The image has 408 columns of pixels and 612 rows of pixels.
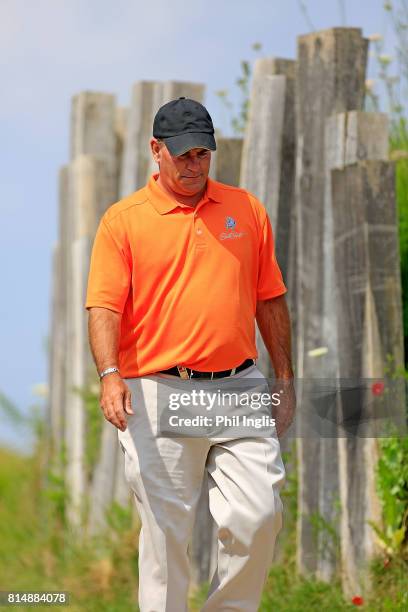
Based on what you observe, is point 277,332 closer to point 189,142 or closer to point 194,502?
point 194,502

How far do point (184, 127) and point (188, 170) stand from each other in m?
0.17

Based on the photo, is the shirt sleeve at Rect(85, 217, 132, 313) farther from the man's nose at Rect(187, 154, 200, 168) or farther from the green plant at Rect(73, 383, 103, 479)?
the green plant at Rect(73, 383, 103, 479)

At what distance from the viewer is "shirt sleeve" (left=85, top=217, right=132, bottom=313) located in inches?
196

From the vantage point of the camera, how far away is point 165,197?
16.7 feet

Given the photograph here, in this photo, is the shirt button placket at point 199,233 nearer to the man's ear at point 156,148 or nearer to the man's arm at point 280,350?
the man's ear at point 156,148

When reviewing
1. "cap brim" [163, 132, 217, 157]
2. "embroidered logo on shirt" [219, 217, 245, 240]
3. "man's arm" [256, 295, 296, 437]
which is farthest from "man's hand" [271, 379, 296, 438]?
"cap brim" [163, 132, 217, 157]

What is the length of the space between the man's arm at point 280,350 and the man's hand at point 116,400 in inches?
28.7

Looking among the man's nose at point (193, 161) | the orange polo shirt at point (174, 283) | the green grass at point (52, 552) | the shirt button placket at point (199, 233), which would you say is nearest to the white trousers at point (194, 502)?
the orange polo shirt at point (174, 283)

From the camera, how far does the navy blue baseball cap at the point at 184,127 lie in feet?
16.2

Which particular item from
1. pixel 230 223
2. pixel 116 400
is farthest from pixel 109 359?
pixel 230 223

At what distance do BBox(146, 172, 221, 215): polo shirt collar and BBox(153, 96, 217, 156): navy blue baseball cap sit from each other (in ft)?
0.66

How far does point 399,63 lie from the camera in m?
8.09

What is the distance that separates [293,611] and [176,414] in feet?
6.25

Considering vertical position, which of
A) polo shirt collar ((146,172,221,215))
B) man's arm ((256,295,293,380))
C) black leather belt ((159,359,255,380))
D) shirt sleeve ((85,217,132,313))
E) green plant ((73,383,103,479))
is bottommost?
green plant ((73,383,103,479))
